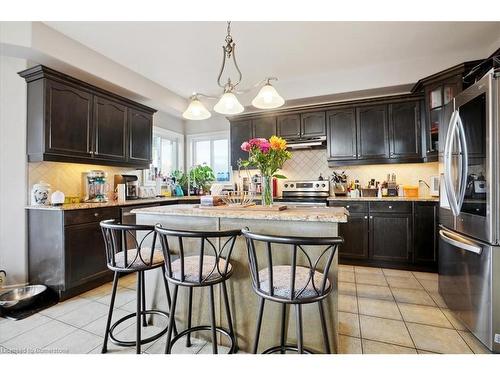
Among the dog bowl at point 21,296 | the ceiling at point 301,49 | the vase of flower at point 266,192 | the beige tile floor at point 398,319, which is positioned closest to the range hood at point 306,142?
the ceiling at point 301,49

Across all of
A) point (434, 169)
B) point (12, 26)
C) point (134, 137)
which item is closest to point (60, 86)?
point (12, 26)

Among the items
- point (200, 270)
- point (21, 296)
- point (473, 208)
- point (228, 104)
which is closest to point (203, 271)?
point (200, 270)

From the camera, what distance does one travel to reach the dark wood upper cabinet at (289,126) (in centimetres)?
417

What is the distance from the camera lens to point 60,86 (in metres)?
2.74

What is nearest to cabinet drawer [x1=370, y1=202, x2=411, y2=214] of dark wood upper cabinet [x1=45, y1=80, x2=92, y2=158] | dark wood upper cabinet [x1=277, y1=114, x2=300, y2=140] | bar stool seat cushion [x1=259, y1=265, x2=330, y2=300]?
dark wood upper cabinet [x1=277, y1=114, x2=300, y2=140]

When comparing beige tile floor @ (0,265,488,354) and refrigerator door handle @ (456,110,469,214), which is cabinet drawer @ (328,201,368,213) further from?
refrigerator door handle @ (456,110,469,214)

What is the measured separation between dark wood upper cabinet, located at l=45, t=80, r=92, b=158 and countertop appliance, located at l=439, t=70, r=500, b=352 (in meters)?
3.76

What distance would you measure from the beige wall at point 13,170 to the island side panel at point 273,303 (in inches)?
96.7

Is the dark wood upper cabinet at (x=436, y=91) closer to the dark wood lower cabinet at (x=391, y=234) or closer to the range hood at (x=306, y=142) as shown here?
the dark wood lower cabinet at (x=391, y=234)

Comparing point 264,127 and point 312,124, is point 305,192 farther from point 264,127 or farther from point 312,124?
point 264,127

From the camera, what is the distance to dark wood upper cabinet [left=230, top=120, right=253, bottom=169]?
4477 mm
